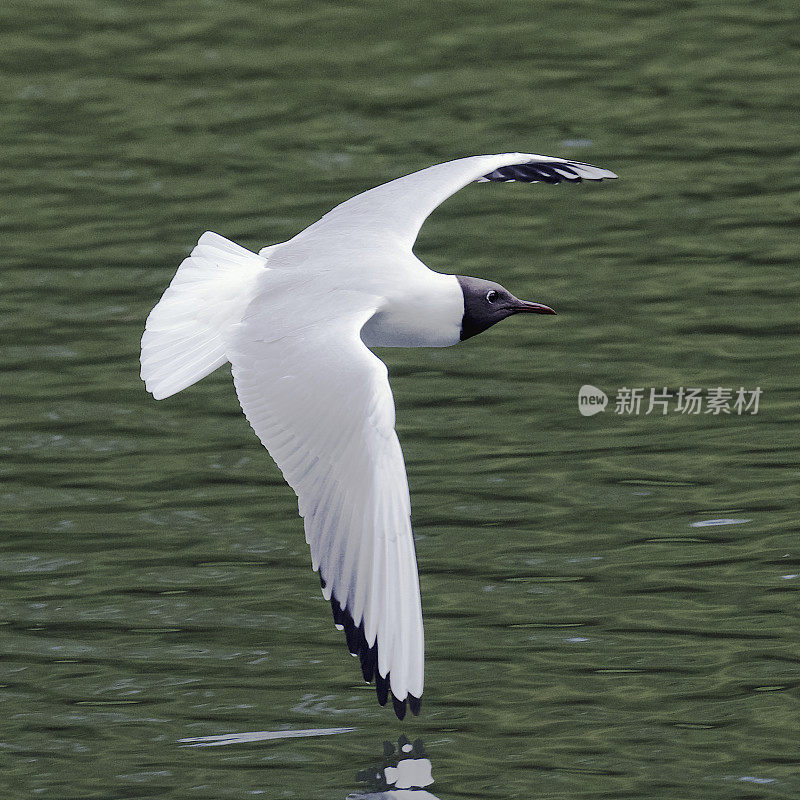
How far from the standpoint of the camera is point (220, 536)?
23.5 ft

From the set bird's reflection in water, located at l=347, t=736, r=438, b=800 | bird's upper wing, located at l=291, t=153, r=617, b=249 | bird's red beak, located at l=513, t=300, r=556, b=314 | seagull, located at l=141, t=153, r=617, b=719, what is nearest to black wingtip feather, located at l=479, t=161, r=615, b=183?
bird's upper wing, located at l=291, t=153, r=617, b=249

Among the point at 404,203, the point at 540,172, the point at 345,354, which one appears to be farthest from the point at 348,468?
the point at 540,172

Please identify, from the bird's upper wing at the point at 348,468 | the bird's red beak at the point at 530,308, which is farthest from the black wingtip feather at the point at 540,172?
the bird's upper wing at the point at 348,468

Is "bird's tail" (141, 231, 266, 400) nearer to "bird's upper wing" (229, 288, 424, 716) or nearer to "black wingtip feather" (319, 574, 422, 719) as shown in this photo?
"bird's upper wing" (229, 288, 424, 716)

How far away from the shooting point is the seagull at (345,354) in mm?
5695

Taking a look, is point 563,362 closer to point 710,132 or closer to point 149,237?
point 149,237

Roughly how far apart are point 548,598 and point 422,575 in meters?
0.45

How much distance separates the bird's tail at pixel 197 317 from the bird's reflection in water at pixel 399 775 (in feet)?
5.03

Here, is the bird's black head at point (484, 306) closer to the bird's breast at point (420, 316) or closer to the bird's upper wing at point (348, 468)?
the bird's breast at point (420, 316)

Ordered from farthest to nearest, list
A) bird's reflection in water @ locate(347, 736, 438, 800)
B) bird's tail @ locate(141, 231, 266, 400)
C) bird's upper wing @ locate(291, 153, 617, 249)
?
1. bird's upper wing @ locate(291, 153, 617, 249)
2. bird's tail @ locate(141, 231, 266, 400)
3. bird's reflection in water @ locate(347, 736, 438, 800)

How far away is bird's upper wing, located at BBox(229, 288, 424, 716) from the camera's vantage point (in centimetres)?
562

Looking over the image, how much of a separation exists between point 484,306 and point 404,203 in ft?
1.83

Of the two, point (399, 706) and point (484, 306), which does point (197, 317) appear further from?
point (399, 706)

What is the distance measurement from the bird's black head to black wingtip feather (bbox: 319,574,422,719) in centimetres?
172
